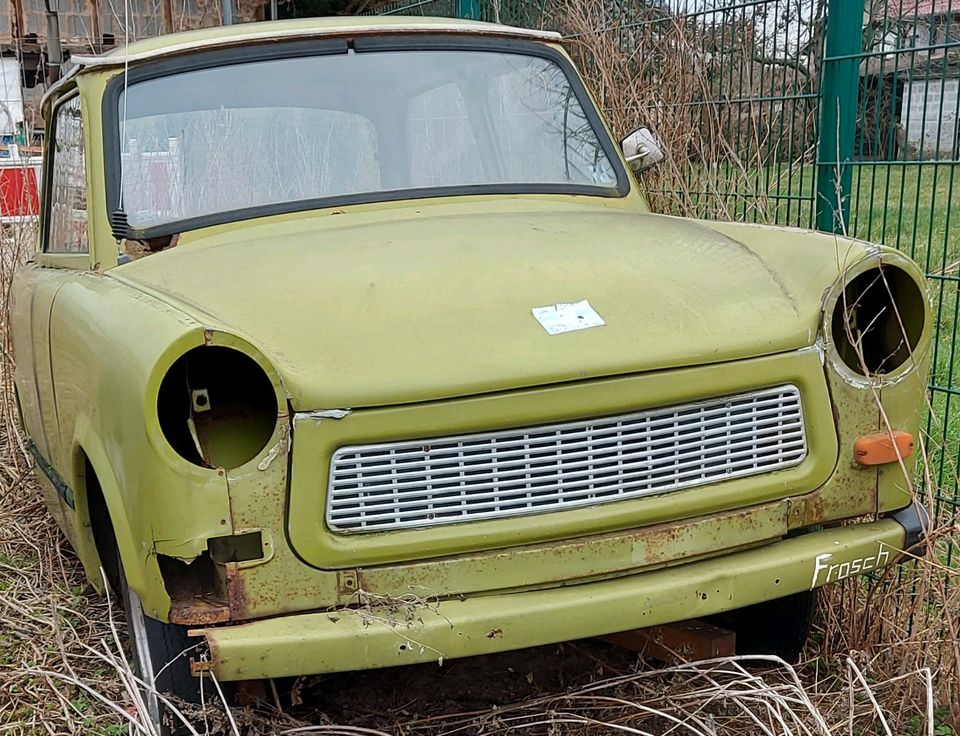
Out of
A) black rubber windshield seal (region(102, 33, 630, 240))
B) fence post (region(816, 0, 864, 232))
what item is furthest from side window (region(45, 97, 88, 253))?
fence post (region(816, 0, 864, 232))

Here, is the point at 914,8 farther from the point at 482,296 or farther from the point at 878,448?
the point at 482,296

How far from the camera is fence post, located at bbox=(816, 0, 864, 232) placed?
12.0 ft

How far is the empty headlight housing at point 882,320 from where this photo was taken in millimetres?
2480

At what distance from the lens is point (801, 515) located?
7.93 feet

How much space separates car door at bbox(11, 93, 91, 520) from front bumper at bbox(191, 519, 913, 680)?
1.02 metres

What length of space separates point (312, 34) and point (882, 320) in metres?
1.90

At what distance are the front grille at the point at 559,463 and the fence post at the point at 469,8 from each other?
4.71 meters

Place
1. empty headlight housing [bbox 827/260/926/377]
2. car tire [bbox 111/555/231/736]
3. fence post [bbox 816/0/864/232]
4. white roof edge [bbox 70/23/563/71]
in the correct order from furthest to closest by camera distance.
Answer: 1. fence post [bbox 816/0/864/232]
2. white roof edge [bbox 70/23/563/71]
3. empty headlight housing [bbox 827/260/926/377]
4. car tire [bbox 111/555/231/736]

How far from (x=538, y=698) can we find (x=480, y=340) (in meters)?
0.95

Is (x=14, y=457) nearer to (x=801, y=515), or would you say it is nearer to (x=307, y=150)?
(x=307, y=150)

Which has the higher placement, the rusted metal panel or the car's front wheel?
the car's front wheel

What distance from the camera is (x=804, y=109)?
4.02m

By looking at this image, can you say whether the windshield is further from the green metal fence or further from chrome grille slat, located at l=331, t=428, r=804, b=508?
chrome grille slat, located at l=331, t=428, r=804, b=508

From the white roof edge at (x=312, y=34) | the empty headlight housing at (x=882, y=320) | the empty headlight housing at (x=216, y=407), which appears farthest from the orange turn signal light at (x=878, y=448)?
the white roof edge at (x=312, y=34)
